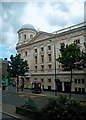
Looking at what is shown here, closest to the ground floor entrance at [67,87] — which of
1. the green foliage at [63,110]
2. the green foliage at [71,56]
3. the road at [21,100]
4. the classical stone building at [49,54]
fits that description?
the classical stone building at [49,54]

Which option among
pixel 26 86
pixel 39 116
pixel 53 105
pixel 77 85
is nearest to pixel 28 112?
pixel 39 116

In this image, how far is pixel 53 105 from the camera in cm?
1421

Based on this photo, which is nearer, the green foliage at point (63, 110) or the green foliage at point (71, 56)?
the green foliage at point (63, 110)

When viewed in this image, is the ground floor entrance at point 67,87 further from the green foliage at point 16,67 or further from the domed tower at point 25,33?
the domed tower at point 25,33

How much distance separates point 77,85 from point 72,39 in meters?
10.7

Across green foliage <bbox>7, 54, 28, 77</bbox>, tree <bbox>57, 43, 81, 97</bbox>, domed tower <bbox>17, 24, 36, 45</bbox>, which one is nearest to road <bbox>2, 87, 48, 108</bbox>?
tree <bbox>57, 43, 81, 97</bbox>

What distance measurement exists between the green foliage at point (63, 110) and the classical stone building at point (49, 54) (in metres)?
33.6

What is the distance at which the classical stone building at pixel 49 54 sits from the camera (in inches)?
1983

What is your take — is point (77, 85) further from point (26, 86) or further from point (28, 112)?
point (28, 112)

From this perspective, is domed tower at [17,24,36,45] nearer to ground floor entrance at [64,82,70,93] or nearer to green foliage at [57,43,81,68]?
ground floor entrance at [64,82,70,93]

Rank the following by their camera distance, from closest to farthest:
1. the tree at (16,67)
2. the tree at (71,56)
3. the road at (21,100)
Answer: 1. the road at (21,100)
2. the tree at (71,56)
3. the tree at (16,67)

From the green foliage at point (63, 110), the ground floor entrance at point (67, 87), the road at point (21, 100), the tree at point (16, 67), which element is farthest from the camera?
the tree at point (16, 67)

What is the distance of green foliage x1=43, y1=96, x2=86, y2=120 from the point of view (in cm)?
1321

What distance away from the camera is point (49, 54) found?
59.7m
